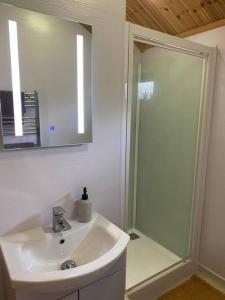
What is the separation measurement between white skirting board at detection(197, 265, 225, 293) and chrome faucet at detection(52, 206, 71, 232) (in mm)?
1578

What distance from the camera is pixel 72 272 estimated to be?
0.89 metres

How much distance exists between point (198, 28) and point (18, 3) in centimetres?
144

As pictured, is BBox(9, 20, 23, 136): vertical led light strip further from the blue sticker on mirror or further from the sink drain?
the sink drain

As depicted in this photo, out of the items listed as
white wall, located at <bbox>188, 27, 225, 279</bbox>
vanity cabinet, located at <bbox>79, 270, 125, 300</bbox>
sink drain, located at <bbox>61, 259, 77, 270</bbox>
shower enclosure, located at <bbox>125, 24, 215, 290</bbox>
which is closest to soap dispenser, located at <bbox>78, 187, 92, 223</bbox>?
sink drain, located at <bbox>61, 259, 77, 270</bbox>

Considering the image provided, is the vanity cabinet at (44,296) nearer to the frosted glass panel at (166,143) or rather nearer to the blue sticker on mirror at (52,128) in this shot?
the blue sticker on mirror at (52,128)

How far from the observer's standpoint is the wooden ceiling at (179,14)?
5.52 feet

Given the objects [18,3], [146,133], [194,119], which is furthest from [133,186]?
[18,3]

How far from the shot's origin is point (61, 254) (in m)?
1.19

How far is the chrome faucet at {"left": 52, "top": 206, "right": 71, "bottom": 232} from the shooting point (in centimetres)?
118

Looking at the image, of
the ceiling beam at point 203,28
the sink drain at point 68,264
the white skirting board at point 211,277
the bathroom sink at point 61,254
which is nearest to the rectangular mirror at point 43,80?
the bathroom sink at point 61,254

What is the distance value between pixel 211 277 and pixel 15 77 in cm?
222

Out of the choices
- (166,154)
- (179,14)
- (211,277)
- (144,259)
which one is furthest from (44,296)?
(179,14)

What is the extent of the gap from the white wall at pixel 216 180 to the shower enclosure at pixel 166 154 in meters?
0.06

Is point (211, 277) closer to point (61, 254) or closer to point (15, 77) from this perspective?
point (61, 254)
